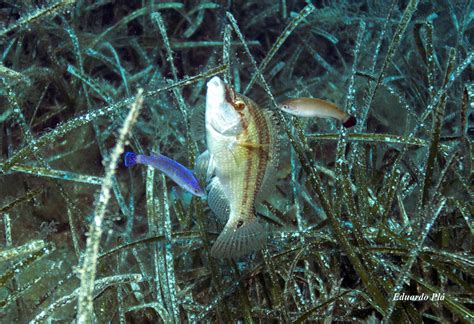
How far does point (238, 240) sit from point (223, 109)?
2.65ft

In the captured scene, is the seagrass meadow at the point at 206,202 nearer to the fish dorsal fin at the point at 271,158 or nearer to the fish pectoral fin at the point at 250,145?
the fish dorsal fin at the point at 271,158

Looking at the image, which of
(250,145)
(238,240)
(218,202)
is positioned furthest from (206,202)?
(250,145)

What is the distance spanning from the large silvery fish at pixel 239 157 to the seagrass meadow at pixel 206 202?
304 mm

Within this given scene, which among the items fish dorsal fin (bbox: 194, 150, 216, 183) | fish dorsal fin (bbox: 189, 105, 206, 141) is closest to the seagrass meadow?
fish dorsal fin (bbox: 189, 105, 206, 141)

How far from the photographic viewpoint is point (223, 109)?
2.38m

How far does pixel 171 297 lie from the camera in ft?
8.59

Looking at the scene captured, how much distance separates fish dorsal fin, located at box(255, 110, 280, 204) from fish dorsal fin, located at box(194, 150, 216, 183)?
1.12 feet

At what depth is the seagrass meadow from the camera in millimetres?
2570

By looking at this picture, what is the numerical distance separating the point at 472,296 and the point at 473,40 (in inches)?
190

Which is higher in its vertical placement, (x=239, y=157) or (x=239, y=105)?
(x=239, y=105)

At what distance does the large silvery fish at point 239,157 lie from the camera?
2.40 metres

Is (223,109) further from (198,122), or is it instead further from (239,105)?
(198,122)

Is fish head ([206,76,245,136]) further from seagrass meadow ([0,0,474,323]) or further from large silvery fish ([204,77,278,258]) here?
seagrass meadow ([0,0,474,323])

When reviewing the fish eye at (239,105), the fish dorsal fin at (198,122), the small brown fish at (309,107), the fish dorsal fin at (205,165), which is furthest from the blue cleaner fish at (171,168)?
the small brown fish at (309,107)
